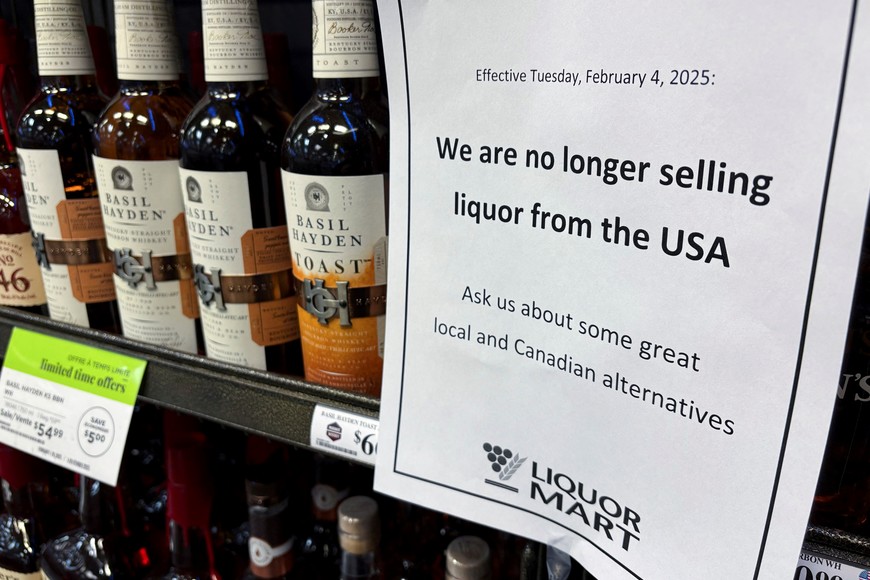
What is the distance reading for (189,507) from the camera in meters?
0.80

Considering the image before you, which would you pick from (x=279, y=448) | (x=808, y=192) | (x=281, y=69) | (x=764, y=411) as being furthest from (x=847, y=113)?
(x=279, y=448)

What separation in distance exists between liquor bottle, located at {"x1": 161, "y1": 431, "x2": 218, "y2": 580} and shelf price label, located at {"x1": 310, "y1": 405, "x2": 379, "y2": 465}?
0.25 metres

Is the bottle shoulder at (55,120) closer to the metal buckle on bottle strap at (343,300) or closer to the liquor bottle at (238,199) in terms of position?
the liquor bottle at (238,199)

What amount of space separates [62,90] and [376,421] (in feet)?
1.90

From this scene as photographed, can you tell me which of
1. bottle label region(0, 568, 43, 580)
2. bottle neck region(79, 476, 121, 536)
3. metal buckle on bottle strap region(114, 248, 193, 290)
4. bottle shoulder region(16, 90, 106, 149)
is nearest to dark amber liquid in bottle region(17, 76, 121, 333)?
bottle shoulder region(16, 90, 106, 149)

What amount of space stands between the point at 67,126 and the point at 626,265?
0.69m

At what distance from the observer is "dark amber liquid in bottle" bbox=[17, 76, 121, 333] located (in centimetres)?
78

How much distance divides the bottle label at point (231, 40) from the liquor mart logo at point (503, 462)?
0.43 m

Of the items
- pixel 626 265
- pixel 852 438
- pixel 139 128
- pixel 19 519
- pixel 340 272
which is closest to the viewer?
pixel 626 265

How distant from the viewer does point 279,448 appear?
3.02ft

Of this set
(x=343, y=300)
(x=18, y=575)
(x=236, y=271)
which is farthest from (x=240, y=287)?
(x=18, y=575)

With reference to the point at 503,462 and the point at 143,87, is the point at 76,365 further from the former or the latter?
the point at 503,462

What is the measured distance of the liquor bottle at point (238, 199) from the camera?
0.65 meters

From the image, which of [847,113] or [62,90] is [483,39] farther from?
[62,90]
